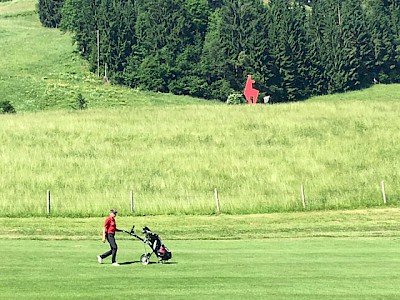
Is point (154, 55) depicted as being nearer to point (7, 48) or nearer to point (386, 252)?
point (7, 48)

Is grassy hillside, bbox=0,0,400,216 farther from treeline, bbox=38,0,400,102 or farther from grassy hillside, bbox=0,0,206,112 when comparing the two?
treeline, bbox=38,0,400,102

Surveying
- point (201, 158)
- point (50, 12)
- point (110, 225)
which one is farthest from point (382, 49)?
point (110, 225)

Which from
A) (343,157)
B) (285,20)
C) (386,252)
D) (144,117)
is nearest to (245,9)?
(285,20)

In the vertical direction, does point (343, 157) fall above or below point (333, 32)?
below

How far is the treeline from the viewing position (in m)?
132

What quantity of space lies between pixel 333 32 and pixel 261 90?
21286 millimetres

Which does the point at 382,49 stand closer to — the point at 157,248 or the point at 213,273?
the point at 157,248

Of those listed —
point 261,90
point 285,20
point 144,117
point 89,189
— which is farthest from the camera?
point 285,20

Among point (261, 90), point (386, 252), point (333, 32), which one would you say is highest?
point (333, 32)

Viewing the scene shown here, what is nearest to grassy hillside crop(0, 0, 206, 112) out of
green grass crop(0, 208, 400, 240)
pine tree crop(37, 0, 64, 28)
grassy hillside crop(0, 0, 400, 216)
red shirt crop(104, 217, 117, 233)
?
pine tree crop(37, 0, 64, 28)

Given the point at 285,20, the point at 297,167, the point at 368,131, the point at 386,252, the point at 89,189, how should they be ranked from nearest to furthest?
the point at 386,252 < the point at 89,189 < the point at 297,167 < the point at 368,131 < the point at 285,20

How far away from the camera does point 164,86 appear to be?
132 meters

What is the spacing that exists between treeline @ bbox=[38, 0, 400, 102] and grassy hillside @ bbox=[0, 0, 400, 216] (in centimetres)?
5405

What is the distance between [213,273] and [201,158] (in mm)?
34749
